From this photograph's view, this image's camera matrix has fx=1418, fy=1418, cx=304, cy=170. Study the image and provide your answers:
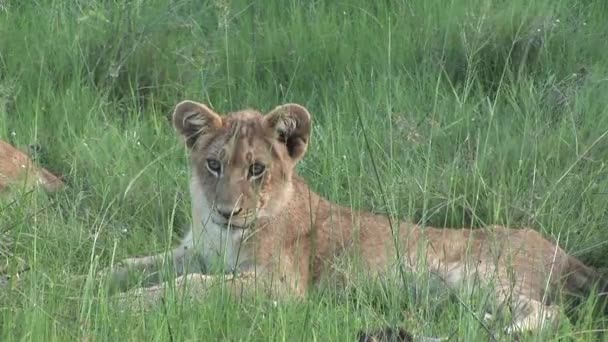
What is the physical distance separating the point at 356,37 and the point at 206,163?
8.16ft

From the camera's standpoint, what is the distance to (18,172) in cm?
661

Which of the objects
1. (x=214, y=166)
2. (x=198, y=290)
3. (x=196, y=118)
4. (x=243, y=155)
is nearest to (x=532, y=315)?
(x=198, y=290)

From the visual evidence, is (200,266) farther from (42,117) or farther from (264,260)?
(42,117)

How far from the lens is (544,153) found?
676 centimetres

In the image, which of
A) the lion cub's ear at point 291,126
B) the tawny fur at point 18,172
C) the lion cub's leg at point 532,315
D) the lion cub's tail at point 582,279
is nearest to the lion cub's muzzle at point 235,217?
the lion cub's ear at point 291,126

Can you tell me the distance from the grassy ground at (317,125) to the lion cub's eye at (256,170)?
322 millimetres

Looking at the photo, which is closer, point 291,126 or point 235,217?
point 235,217

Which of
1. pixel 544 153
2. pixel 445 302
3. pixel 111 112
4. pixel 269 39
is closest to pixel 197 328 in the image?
pixel 445 302

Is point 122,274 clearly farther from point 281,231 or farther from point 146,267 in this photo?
point 281,231

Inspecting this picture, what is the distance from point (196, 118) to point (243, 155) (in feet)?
1.16

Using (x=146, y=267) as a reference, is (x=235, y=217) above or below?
above

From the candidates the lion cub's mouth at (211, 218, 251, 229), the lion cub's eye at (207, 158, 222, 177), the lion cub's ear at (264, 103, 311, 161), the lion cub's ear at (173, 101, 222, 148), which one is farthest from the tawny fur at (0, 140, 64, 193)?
the lion cub's ear at (264, 103, 311, 161)

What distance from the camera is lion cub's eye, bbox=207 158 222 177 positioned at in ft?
19.3

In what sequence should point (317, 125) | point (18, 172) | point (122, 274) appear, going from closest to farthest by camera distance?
point (122, 274), point (18, 172), point (317, 125)
